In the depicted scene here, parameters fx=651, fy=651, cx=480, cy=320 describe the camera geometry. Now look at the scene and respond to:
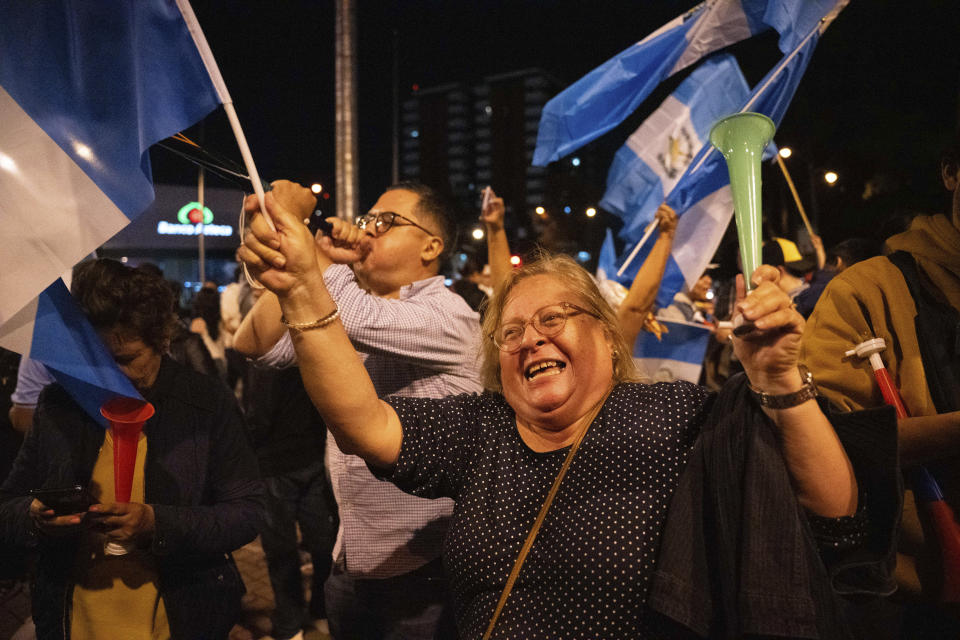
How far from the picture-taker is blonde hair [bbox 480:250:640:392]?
2.02 m

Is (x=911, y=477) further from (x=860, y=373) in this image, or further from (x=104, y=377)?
(x=104, y=377)

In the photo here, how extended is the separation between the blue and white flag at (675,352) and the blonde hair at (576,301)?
2971 mm

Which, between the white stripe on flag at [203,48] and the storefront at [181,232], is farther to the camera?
the storefront at [181,232]

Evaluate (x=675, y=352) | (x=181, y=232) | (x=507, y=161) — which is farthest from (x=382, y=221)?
(x=181, y=232)

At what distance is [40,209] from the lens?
1632 millimetres

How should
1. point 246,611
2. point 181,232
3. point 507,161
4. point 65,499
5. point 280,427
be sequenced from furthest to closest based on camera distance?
point 181,232, point 507,161, point 246,611, point 280,427, point 65,499

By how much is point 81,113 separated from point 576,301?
1.45m

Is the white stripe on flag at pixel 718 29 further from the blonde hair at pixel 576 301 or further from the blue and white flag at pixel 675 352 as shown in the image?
the blonde hair at pixel 576 301

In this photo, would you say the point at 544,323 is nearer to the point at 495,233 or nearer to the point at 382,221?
the point at 382,221

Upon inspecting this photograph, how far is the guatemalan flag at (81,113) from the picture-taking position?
1615 mm

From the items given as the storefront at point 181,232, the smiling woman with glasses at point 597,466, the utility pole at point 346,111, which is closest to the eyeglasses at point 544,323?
the smiling woman with glasses at point 597,466

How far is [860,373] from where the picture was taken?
210 centimetres

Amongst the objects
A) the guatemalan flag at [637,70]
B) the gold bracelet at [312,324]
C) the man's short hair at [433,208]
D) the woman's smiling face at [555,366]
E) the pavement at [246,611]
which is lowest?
the pavement at [246,611]

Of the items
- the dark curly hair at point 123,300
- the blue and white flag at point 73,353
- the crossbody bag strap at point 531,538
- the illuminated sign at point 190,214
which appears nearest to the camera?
the crossbody bag strap at point 531,538
